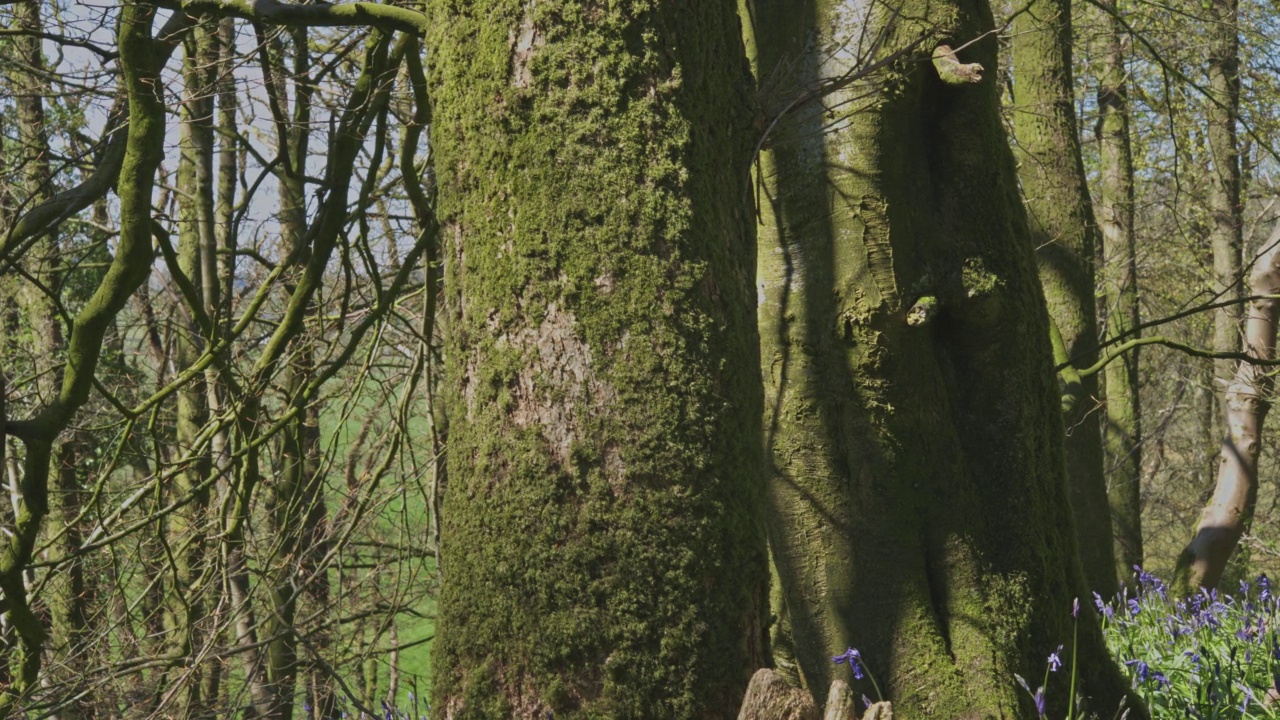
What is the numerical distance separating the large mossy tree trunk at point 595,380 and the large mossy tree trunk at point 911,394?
1513mm

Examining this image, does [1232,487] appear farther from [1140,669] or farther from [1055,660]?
[1055,660]

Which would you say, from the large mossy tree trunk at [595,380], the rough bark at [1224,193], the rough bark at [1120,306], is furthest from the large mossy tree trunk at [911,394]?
the rough bark at [1224,193]

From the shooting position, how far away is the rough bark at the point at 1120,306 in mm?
10891

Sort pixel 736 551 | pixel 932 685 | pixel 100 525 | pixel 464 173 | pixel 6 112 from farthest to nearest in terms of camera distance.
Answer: pixel 6 112
pixel 100 525
pixel 932 685
pixel 464 173
pixel 736 551

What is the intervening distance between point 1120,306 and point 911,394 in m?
8.90

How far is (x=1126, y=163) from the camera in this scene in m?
12.5

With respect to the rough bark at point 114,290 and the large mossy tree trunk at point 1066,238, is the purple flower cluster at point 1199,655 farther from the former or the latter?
the rough bark at point 114,290

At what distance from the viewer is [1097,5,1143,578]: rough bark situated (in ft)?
35.7

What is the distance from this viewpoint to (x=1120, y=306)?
11.7m

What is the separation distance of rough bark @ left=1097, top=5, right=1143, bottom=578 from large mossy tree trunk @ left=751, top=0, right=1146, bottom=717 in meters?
7.13

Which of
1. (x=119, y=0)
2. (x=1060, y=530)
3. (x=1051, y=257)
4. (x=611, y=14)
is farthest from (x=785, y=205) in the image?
(x=1051, y=257)

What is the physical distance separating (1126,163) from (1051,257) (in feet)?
18.1

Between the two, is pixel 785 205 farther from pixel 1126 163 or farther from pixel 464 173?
pixel 1126 163

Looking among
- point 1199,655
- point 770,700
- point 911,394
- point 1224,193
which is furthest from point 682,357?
point 1224,193
